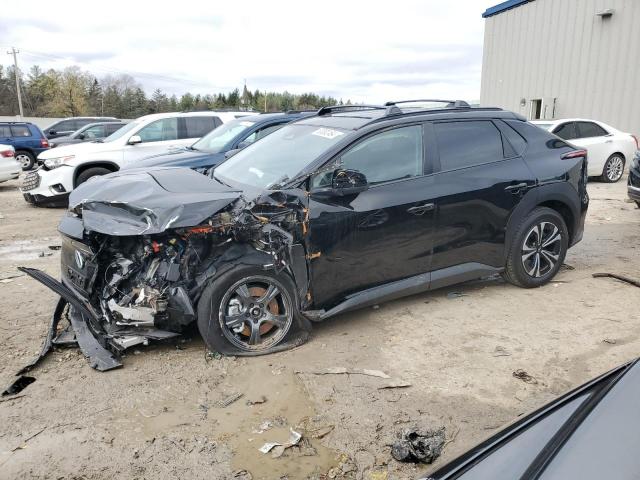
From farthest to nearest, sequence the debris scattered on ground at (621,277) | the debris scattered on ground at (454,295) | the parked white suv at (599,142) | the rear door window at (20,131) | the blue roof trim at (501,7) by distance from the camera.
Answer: the blue roof trim at (501,7)
the rear door window at (20,131)
the parked white suv at (599,142)
the debris scattered on ground at (621,277)
the debris scattered on ground at (454,295)

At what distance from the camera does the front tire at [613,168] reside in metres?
12.4

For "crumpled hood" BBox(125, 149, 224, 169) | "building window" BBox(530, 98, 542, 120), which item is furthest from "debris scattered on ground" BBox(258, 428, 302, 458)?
"building window" BBox(530, 98, 542, 120)

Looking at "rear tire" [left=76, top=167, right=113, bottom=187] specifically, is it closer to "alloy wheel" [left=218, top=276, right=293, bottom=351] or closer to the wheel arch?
the wheel arch

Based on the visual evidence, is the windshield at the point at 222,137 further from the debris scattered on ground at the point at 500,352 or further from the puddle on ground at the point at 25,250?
the debris scattered on ground at the point at 500,352

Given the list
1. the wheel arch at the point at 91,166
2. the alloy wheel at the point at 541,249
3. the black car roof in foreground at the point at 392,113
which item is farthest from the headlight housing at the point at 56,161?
the alloy wheel at the point at 541,249

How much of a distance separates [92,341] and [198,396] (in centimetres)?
103

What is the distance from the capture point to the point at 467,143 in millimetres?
4914

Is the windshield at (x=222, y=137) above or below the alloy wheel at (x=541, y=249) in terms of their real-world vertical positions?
above

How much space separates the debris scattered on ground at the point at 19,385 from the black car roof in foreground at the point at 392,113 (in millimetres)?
3111

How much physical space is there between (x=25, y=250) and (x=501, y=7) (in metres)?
20.6

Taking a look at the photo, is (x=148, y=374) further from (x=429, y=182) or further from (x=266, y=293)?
(x=429, y=182)

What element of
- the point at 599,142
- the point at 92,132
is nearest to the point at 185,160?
the point at 599,142

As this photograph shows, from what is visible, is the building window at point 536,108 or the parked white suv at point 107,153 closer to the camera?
the parked white suv at point 107,153

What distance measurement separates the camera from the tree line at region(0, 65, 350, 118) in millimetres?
61188
